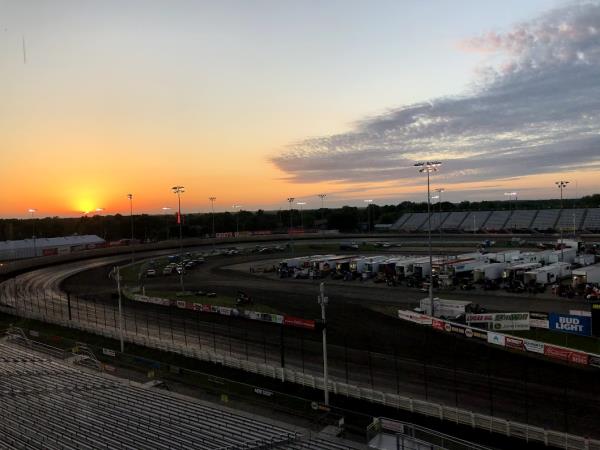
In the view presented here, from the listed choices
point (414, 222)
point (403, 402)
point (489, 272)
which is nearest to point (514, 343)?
point (403, 402)

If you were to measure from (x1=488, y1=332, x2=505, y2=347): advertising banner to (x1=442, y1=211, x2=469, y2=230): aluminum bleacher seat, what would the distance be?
114388 millimetres

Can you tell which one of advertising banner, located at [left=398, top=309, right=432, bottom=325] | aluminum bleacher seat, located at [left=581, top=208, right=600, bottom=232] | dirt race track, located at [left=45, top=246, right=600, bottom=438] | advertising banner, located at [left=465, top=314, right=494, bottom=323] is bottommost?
dirt race track, located at [left=45, top=246, right=600, bottom=438]

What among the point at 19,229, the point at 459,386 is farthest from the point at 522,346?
the point at 19,229

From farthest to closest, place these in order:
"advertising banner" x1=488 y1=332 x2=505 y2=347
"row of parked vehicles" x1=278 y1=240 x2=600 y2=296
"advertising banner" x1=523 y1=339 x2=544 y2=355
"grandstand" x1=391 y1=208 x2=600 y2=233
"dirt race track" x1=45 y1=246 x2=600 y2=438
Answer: "grandstand" x1=391 y1=208 x2=600 y2=233
"row of parked vehicles" x1=278 y1=240 x2=600 y2=296
"advertising banner" x1=488 y1=332 x2=505 y2=347
"advertising banner" x1=523 y1=339 x2=544 y2=355
"dirt race track" x1=45 y1=246 x2=600 y2=438

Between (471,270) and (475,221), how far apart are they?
84940 millimetres

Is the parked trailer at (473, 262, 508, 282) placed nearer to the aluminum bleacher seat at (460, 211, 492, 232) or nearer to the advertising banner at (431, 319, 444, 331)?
the advertising banner at (431, 319, 444, 331)

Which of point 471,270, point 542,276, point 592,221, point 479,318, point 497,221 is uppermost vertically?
point 497,221

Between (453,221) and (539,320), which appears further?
(453,221)

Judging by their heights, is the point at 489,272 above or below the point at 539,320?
above

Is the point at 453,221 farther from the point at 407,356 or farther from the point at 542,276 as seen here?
the point at 407,356

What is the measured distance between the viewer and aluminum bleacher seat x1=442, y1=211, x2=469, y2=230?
141m

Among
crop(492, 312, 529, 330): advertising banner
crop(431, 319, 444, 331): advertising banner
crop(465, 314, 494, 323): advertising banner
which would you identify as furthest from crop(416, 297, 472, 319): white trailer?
crop(492, 312, 529, 330): advertising banner

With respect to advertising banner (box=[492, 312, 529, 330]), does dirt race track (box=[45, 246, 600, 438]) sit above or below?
below

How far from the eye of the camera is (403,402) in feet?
71.5
